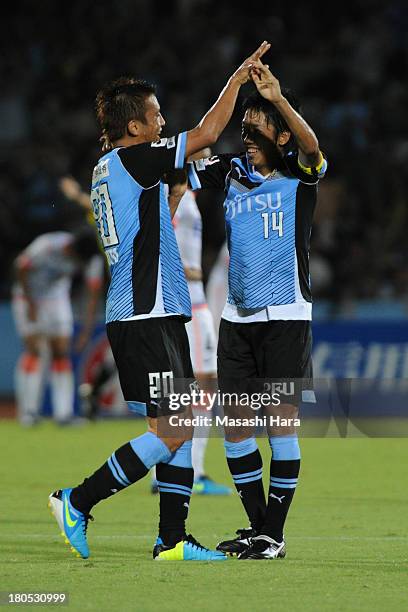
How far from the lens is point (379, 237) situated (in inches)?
685

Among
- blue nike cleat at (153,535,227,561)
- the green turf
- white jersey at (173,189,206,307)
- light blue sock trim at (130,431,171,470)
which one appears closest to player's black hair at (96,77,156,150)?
light blue sock trim at (130,431,171,470)

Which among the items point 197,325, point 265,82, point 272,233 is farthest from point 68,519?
point 197,325

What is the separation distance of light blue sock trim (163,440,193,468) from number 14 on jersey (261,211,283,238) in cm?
107

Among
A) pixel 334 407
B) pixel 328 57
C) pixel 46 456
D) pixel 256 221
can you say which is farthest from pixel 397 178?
pixel 256 221

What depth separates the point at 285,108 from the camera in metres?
5.73

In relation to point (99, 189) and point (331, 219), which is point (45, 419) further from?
point (99, 189)

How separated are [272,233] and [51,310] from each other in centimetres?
938

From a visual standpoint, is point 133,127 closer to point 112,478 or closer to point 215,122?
point 215,122

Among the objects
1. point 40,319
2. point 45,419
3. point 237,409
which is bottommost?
point 45,419

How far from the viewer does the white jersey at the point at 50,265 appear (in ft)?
48.7

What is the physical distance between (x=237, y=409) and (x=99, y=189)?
1.23 meters

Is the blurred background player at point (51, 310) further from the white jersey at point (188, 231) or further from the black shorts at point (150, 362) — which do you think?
the black shorts at point (150, 362)

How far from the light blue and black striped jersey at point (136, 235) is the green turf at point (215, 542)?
46.3 inches

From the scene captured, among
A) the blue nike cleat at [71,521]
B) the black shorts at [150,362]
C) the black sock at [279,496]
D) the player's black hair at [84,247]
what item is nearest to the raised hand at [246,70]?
the black shorts at [150,362]
